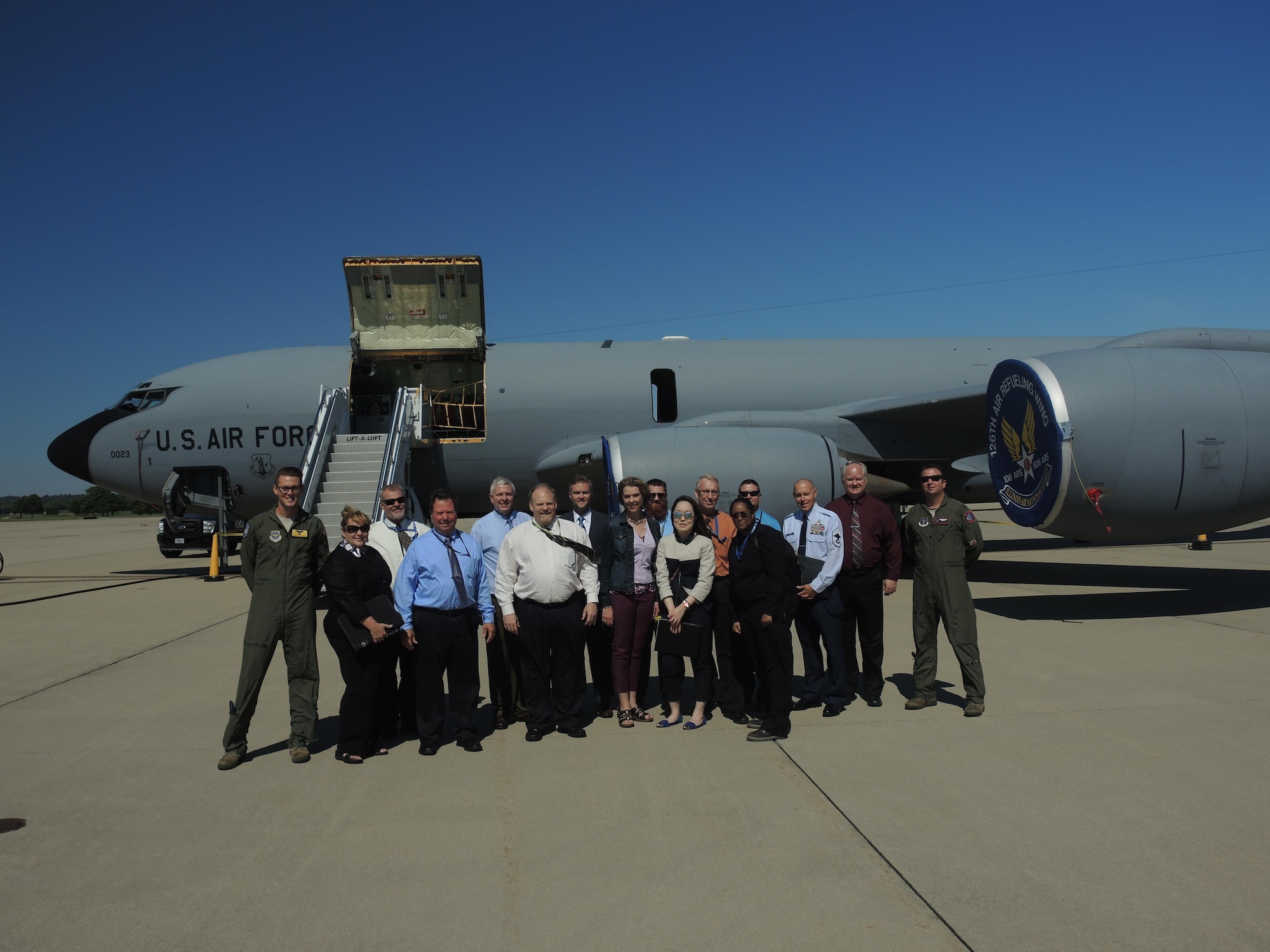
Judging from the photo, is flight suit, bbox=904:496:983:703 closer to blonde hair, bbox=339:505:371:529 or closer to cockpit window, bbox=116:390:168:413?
blonde hair, bbox=339:505:371:529

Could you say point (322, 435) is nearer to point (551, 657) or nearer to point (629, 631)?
point (551, 657)

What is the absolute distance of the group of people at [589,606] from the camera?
5.23 meters

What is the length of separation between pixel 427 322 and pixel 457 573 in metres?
10.6

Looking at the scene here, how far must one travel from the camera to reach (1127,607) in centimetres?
1002

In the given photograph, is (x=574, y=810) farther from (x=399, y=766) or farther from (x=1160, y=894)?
(x=1160, y=894)

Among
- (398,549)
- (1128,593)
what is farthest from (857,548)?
(1128,593)

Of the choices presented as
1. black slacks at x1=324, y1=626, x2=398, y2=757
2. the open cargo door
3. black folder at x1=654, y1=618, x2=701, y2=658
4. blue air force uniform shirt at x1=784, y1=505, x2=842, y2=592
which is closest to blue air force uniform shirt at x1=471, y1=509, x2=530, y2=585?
black slacks at x1=324, y1=626, x2=398, y2=757

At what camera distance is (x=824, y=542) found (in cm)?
606

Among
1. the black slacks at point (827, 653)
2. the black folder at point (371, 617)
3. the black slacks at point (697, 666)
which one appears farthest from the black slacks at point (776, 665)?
the black folder at point (371, 617)

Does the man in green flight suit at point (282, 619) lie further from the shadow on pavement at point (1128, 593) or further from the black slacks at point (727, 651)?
the shadow on pavement at point (1128, 593)

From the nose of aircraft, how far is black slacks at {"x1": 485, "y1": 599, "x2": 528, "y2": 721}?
11.9m

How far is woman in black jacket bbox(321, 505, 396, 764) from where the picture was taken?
16.9ft

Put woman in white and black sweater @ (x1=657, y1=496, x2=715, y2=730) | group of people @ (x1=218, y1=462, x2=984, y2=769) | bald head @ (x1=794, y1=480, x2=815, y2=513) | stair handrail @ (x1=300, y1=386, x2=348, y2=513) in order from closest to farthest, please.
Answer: group of people @ (x1=218, y1=462, x2=984, y2=769)
woman in white and black sweater @ (x1=657, y1=496, x2=715, y2=730)
bald head @ (x1=794, y1=480, x2=815, y2=513)
stair handrail @ (x1=300, y1=386, x2=348, y2=513)

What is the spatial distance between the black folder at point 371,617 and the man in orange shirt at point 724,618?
6.99 feet
